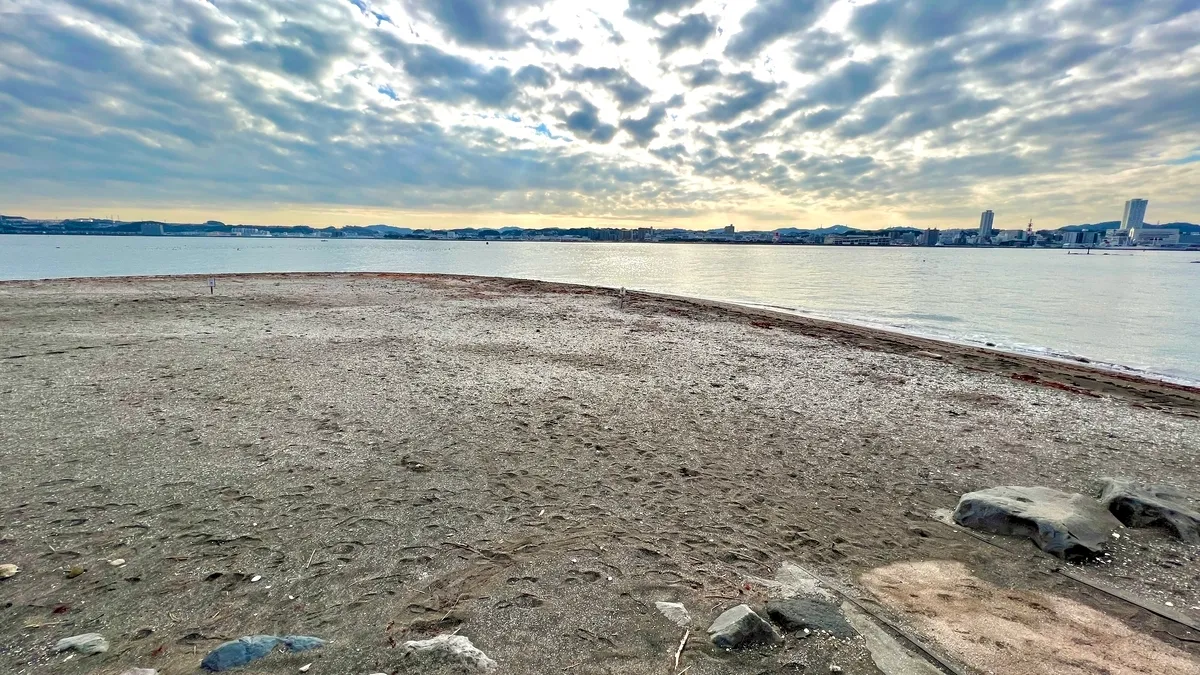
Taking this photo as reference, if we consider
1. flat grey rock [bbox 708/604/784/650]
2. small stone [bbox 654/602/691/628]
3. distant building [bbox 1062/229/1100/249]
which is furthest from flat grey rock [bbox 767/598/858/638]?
distant building [bbox 1062/229/1100/249]

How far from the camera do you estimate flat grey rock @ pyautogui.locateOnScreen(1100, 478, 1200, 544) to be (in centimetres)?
438

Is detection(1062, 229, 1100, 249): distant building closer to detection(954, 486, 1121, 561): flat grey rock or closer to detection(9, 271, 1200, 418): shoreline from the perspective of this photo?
detection(9, 271, 1200, 418): shoreline

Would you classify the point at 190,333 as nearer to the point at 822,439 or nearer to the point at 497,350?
the point at 497,350

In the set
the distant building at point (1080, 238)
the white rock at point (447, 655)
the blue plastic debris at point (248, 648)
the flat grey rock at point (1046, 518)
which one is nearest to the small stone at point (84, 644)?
the blue plastic debris at point (248, 648)

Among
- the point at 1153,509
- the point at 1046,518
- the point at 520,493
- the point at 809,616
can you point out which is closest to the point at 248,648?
the point at 520,493

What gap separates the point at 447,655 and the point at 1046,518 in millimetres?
4917

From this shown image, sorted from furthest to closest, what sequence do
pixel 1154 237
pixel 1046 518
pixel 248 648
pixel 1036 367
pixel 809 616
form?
pixel 1154 237, pixel 1036 367, pixel 1046 518, pixel 809 616, pixel 248 648

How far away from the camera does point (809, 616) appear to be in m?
3.21

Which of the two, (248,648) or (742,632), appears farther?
(742,632)

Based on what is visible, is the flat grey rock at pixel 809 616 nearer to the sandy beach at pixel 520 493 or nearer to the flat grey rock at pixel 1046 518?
the sandy beach at pixel 520 493

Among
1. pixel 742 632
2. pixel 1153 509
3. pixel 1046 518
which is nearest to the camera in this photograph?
pixel 742 632

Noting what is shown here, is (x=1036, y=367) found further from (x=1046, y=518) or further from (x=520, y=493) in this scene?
(x=520, y=493)

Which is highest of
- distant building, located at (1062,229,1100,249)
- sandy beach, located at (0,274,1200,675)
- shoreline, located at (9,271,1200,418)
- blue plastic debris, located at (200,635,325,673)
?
distant building, located at (1062,229,1100,249)

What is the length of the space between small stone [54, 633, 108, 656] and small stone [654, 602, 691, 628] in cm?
312
